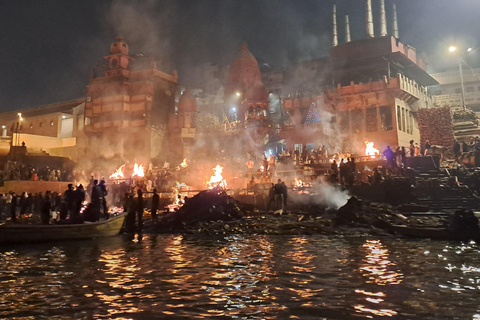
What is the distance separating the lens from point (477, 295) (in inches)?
185

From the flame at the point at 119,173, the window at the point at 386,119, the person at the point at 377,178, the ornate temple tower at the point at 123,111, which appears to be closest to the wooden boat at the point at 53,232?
the person at the point at 377,178

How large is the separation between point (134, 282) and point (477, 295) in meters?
5.30

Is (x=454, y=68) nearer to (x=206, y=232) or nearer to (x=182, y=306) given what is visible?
(x=206, y=232)

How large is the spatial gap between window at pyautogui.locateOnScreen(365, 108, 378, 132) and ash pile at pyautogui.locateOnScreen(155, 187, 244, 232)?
66.4 ft

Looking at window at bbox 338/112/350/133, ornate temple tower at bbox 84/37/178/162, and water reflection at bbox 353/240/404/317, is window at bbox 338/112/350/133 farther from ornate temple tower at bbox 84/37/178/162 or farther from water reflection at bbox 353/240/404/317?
water reflection at bbox 353/240/404/317

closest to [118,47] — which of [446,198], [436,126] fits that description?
[436,126]

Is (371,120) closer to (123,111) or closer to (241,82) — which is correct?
(241,82)

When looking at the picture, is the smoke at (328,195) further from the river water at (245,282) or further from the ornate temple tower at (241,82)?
the ornate temple tower at (241,82)

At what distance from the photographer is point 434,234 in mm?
10766

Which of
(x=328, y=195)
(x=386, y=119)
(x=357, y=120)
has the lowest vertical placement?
(x=328, y=195)

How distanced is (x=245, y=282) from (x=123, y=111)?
129 ft

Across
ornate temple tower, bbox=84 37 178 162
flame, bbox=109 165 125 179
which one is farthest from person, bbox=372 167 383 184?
ornate temple tower, bbox=84 37 178 162

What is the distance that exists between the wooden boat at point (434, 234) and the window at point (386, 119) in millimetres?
21733

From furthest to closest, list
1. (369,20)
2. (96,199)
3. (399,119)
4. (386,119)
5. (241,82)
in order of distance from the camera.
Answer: (369,20) → (241,82) → (399,119) → (386,119) → (96,199)
